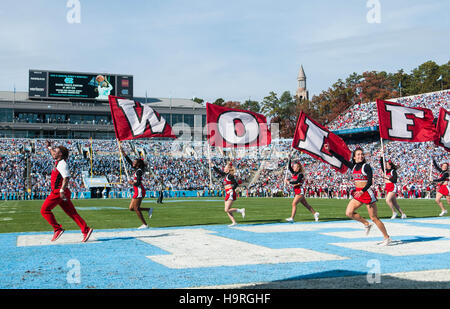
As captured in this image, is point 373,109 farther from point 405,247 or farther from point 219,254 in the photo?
point 219,254

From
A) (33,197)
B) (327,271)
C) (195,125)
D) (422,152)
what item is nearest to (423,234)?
(327,271)

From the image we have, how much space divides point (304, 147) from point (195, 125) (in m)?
70.5

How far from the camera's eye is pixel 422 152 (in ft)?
152

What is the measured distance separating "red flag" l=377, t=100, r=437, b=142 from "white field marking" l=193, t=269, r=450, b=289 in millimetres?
8441

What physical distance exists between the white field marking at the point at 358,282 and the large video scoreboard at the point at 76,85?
70048 mm

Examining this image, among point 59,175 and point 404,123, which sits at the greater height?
point 404,123

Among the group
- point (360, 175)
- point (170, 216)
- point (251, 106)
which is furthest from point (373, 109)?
point (360, 175)

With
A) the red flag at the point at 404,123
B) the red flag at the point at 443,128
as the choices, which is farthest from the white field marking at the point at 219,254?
the red flag at the point at 443,128

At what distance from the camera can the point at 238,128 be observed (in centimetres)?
1748

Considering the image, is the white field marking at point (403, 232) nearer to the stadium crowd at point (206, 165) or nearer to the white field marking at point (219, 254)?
the white field marking at point (219, 254)

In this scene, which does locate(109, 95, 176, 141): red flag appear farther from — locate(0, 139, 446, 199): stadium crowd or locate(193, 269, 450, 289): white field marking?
locate(0, 139, 446, 199): stadium crowd

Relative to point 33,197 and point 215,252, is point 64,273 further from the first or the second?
point 33,197

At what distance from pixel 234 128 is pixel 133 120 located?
3799 millimetres

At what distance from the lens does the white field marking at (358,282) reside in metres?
5.55
